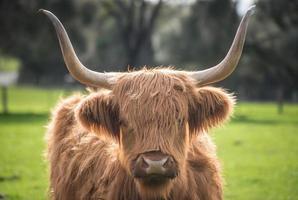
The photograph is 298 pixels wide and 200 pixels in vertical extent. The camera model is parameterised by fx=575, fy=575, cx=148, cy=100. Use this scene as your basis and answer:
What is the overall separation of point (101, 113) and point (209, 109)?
0.92 metres

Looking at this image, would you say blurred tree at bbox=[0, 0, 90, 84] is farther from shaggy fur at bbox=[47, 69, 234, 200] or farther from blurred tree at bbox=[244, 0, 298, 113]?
shaggy fur at bbox=[47, 69, 234, 200]

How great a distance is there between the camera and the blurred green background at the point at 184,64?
36.3 feet

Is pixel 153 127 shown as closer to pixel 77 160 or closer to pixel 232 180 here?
pixel 77 160

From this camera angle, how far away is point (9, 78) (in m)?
78.4

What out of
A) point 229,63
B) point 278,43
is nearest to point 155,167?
point 229,63

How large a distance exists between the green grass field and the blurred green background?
0.02 m

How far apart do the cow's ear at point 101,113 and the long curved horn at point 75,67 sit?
5.2 inches

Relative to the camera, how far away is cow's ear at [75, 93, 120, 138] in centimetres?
484

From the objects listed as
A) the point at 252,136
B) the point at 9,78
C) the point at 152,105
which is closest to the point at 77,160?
the point at 152,105

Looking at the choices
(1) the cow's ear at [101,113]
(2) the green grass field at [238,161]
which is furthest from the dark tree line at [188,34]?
(1) the cow's ear at [101,113]

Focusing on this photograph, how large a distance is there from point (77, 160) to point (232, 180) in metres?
5.28

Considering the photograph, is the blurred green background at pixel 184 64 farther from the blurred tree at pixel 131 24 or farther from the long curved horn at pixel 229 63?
the long curved horn at pixel 229 63

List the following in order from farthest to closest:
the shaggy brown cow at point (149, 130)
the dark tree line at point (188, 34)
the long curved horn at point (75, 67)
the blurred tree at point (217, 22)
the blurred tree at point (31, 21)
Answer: the blurred tree at point (217, 22), the dark tree line at point (188, 34), the blurred tree at point (31, 21), the long curved horn at point (75, 67), the shaggy brown cow at point (149, 130)

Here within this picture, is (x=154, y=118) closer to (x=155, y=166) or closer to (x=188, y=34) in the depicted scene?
(x=155, y=166)
